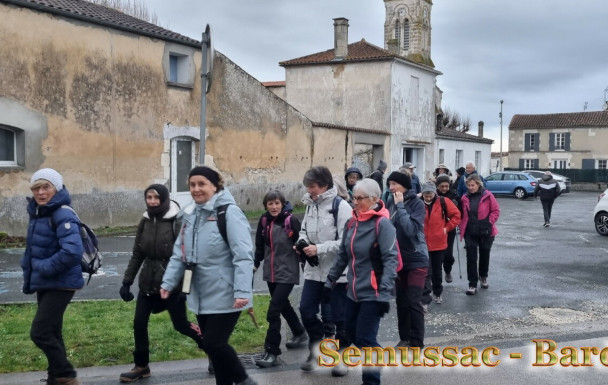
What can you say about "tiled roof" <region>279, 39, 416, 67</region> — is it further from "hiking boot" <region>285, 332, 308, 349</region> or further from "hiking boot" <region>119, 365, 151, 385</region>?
"hiking boot" <region>119, 365, 151, 385</region>

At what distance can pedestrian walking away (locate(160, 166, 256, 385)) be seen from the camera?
4418mm

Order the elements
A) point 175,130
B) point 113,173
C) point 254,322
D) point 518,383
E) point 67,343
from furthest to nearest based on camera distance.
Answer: point 175,130 < point 113,173 < point 254,322 < point 67,343 < point 518,383

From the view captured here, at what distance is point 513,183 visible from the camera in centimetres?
3559

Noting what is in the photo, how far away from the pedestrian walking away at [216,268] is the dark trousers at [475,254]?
5.35 meters

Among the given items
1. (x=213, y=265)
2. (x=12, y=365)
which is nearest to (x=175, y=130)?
(x=12, y=365)

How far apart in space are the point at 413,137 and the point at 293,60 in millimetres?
7685

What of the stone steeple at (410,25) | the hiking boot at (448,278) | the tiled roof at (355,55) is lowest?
the hiking boot at (448,278)

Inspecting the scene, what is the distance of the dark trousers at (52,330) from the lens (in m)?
4.75

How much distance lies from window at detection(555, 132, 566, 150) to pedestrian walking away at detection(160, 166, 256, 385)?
62.1 metres

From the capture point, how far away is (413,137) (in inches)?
1298

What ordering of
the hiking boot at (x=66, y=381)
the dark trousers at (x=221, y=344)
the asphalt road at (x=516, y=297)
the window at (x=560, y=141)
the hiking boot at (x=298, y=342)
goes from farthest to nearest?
the window at (x=560, y=141)
the asphalt road at (x=516, y=297)
the hiking boot at (x=298, y=342)
the hiking boot at (x=66, y=381)
the dark trousers at (x=221, y=344)

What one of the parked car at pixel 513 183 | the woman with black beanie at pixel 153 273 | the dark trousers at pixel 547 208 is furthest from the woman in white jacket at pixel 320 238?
the parked car at pixel 513 183

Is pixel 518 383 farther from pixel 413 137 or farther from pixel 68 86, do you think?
pixel 413 137

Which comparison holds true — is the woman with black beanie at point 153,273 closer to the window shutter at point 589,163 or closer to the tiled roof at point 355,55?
the tiled roof at point 355,55
